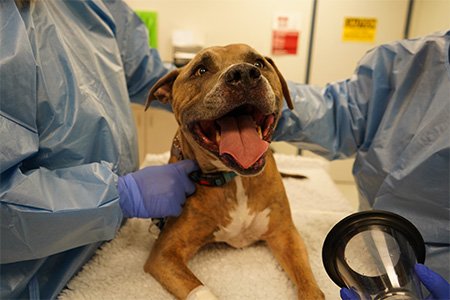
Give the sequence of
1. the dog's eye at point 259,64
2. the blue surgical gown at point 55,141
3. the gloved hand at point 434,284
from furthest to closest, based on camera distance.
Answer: the dog's eye at point 259,64 → the blue surgical gown at point 55,141 → the gloved hand at point 434,284

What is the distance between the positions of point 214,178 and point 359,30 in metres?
2.35

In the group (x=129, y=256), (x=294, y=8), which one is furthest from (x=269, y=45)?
(x=129, y=256)

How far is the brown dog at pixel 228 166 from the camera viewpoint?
0.97 meters

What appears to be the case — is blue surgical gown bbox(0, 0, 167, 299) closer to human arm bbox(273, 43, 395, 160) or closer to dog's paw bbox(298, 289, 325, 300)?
dog's paw bbox(298, 289, 325, 300)

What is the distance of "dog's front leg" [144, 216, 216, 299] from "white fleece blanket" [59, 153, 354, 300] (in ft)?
0.13

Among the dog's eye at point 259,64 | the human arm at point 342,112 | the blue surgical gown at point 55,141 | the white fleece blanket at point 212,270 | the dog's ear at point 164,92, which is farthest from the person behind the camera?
the human arm at point 342,112

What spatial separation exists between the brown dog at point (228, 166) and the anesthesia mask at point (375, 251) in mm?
243

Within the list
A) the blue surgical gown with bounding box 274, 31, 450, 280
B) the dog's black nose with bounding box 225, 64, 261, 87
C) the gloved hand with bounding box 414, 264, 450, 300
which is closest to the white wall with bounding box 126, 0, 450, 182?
the blue surgical gown with bounding box 274, 31, 450, 280

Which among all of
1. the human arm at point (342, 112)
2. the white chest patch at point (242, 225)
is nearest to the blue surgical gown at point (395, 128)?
the human arm at point (342, 112)

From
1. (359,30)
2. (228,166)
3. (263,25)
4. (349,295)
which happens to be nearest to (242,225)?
(228,166)

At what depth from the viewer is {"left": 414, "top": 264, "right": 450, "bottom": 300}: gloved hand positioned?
0.69 m

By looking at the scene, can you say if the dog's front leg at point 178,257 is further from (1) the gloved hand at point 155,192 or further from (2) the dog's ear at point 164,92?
(2) the dog's ear at point 164,92

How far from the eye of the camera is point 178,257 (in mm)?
1121

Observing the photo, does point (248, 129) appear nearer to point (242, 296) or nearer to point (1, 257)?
point (242, 296)
